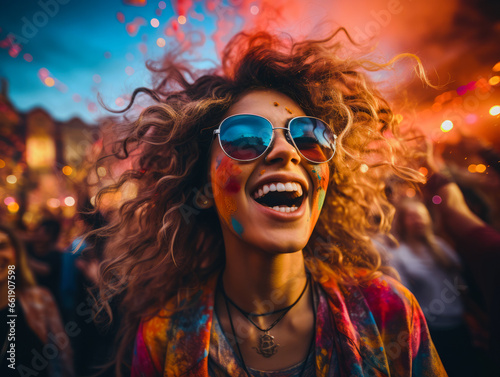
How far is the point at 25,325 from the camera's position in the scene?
6.95ft

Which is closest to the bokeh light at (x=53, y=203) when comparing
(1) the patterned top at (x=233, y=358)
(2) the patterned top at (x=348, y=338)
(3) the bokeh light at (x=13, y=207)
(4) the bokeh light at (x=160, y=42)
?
(3) the bokeh light at (x=13, y=207)

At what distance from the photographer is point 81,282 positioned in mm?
2625

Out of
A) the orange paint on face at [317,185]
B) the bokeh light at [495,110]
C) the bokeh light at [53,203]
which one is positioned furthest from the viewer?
the bokeh light at [53,203]

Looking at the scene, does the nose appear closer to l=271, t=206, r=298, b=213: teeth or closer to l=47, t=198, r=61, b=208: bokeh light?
l=271, t=206, r=298, b=213: teeth

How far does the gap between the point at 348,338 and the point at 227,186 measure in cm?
103

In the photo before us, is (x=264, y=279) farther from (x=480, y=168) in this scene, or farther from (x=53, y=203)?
(x=53, y=203)

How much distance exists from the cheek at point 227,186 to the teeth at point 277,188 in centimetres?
11

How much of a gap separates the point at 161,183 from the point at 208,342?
3.34 feet

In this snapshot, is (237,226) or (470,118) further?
(470,118)

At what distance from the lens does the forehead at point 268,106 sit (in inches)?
55.1

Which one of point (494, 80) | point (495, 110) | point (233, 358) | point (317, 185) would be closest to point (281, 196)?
point (317, 185)

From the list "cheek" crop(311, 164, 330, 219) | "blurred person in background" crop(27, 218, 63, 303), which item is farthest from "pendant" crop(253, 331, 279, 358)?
"blurred person in background" crop(27, 218, 63, 303)

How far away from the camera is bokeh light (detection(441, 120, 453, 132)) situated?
2088 mm

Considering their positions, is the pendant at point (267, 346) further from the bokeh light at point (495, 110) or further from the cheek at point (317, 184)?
the bokeh light at point (495, 110)
